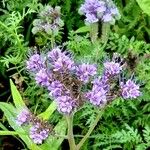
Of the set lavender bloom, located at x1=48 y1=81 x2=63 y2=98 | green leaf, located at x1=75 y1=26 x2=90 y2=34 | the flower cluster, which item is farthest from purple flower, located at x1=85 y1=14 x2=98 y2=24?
lavender bloom, located at x1=48 y1=81 x2=63 y2=98

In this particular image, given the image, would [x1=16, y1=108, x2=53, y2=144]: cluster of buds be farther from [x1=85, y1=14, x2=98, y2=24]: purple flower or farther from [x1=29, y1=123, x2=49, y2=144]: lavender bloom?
[x1=85, y1=14, x2=98, y2=24]: purple flower

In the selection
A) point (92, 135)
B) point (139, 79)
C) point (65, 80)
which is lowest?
point (92, 135)

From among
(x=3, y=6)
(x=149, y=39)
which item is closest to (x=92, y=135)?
(x=149, y=39)

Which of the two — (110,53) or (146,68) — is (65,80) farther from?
(110,53)

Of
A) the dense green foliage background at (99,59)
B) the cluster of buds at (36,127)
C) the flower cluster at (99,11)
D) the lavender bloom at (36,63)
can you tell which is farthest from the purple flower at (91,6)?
the cluster of buds at (36,127)

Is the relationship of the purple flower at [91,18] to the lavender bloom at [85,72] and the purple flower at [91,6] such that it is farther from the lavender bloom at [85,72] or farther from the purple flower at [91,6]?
the lavender bloom at [85,72]

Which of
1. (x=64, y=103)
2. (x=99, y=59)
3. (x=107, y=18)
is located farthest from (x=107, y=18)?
(x=64, y=103)
